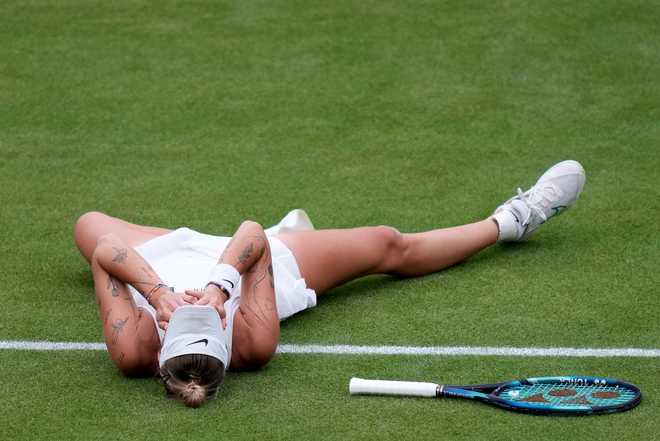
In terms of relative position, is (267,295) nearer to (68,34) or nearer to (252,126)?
(252,126)

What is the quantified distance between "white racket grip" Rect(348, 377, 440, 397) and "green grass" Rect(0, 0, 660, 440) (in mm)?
57

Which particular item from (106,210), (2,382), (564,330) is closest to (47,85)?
(106,210)

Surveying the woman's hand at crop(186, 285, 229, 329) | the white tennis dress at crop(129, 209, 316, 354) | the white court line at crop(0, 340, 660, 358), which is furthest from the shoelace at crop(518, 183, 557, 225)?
the woman's hand at crop(186, 285, 229, 329)

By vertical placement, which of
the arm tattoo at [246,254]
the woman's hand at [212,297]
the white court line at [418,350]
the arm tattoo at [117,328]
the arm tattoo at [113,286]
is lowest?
the white court line at [418,350]

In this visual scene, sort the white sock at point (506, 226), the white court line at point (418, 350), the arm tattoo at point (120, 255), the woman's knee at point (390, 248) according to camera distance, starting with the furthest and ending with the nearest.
→ 1. the white sock at point (506, 226)
2. the woman's knee at point (390, 248)
3. the white court line at point (418, 350)
4. the arm tattoo at point (120, 255)

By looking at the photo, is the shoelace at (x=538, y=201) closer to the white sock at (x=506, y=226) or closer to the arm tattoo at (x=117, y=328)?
the white sock at (x=506, y=226)

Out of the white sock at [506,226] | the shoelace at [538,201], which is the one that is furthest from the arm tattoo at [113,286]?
the shoelace at [538,201]

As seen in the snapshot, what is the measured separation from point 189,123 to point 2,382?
13.7 ft

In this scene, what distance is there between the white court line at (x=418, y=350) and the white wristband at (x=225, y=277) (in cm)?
64

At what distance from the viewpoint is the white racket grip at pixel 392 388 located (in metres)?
5.60

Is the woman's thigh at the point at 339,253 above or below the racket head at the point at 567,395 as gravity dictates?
above

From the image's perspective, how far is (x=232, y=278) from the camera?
18.9 feet

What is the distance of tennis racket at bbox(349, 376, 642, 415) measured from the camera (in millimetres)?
5406

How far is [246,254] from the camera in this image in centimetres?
596
